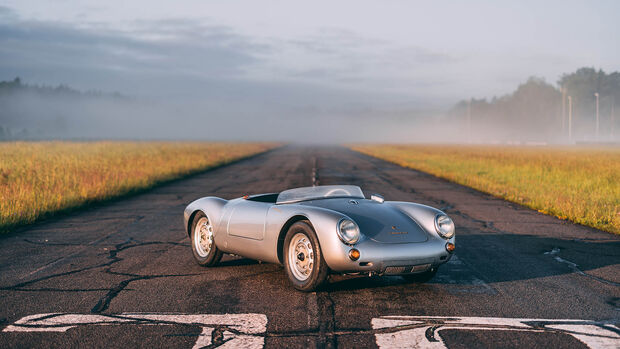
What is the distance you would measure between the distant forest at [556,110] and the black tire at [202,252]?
137 m

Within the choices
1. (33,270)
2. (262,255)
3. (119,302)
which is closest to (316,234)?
(262,255)

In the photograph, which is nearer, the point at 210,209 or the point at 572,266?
the point at 210,209

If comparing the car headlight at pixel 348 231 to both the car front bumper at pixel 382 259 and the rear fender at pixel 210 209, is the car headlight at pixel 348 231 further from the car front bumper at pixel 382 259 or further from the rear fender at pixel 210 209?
the rear fender at pixel 210 209

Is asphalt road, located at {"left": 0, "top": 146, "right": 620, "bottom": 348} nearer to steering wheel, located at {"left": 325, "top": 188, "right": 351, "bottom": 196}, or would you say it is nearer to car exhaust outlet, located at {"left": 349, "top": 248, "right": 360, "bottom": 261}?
car exhaust outlet, located at {"left": 349, "top": 248, "right": 360, "bottom": 261}

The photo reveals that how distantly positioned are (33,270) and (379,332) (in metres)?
4.68

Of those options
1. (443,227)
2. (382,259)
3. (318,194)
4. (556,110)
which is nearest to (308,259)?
(382,259)

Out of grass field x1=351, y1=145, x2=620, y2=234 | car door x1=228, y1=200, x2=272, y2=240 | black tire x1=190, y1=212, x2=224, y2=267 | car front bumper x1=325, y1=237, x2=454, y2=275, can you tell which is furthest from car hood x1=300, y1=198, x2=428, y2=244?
grass field x1=351, y1=145, x2=620, y2=234

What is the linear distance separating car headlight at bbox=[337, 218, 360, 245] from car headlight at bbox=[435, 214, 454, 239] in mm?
1020

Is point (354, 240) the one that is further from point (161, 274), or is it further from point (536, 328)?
point (161, 274)

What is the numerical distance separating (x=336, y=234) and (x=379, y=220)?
2.09 ft

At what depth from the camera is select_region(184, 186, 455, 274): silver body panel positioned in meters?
5.35

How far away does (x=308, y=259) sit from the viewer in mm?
5750

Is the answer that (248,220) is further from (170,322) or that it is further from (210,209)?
(170,322)

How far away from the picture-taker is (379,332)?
4492mm
